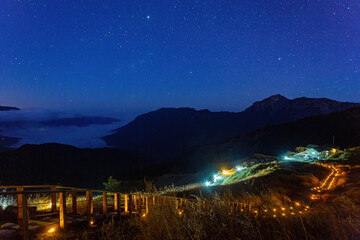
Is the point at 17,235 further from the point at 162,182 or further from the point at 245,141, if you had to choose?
the point at 245,141

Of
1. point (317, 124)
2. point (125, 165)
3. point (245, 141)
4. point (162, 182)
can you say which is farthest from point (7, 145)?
point (317, 124)

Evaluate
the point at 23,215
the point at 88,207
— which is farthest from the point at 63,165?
the point at 23,215

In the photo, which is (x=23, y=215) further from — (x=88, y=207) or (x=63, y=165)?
(x=63, y=165)

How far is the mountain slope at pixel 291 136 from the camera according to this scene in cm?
7855

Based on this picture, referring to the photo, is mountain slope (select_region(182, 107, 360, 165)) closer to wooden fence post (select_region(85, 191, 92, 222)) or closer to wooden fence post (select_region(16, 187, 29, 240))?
wooden fence post (select_region(85, 191, 92, 222))

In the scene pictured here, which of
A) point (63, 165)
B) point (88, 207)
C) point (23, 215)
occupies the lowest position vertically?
point (63, 165)

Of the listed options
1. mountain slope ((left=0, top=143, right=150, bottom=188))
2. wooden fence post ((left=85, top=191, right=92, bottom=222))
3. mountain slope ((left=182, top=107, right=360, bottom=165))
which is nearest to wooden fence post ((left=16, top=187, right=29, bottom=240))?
wooden fence post ((left=85, top=191, right=92, bottom=222))

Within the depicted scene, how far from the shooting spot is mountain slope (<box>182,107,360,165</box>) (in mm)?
78550

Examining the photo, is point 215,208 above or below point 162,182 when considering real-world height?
above

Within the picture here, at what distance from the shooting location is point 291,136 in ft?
306

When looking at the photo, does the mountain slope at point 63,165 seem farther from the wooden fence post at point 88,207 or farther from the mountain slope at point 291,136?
the wooden fence post at point 88,207

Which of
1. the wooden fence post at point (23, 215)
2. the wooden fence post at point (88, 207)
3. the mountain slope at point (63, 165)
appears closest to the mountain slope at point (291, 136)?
the mountain slope at point (63, 165)

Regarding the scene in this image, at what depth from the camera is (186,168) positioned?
7994 centimetres

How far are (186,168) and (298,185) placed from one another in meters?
64.6
